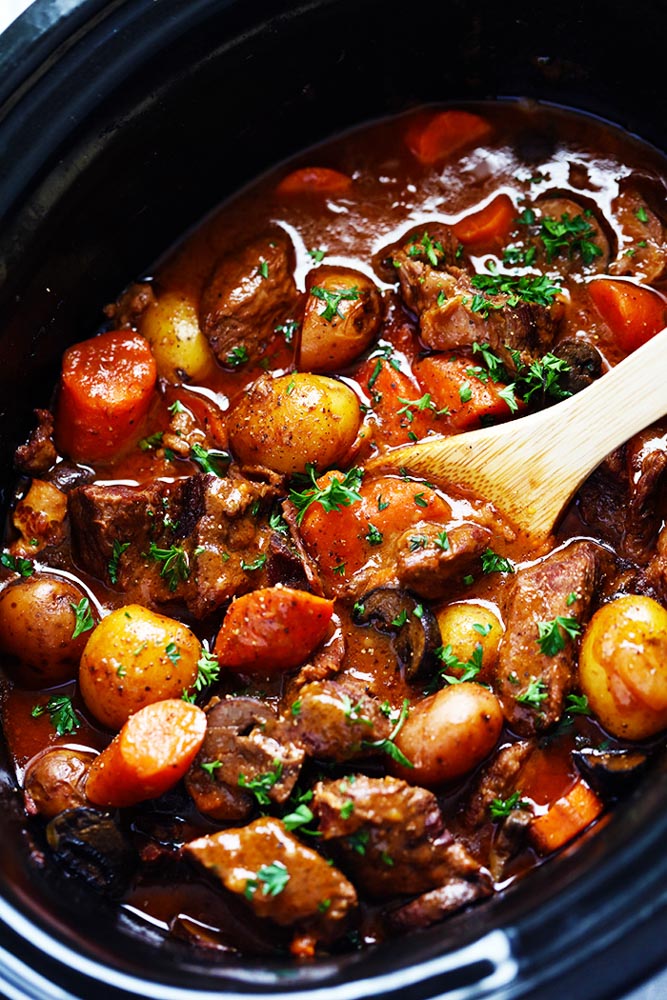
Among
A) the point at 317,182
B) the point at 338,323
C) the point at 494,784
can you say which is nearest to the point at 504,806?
the point at 494,784

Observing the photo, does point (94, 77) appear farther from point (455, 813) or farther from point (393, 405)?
point (455, 813)

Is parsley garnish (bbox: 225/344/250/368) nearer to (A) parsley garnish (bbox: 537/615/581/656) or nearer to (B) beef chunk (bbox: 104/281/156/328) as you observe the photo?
(B) beef chunk (bbox: 104/281/156/328)

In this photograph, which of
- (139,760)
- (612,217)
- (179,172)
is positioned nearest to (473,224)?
(612,217)

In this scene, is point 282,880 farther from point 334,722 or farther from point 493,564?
point 493,564

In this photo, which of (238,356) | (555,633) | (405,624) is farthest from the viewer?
(238,356)

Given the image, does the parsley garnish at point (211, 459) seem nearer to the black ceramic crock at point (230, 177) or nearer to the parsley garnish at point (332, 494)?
the parsley garnish at point (332, 494)

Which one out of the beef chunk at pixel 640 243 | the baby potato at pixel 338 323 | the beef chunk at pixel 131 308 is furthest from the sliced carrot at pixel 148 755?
the beef chunk at pixel 640 243

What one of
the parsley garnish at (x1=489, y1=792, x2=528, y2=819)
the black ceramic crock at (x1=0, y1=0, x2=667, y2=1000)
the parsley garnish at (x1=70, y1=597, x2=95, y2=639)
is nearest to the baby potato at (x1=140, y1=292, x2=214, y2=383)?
the black ceramic crock at (x1=0, y1=0, x2=667, y2=1000)
